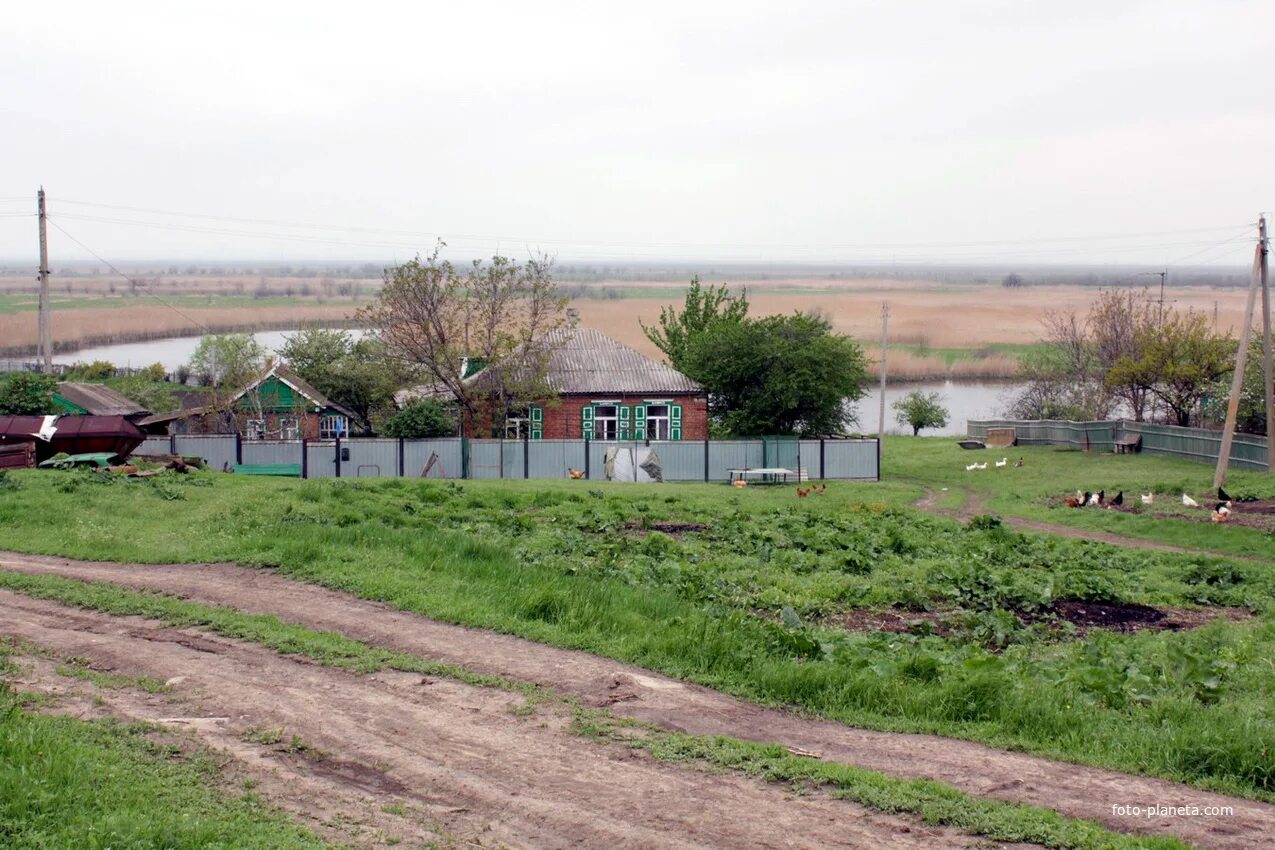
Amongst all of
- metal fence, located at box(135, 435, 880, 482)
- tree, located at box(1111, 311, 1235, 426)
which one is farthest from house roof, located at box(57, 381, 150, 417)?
tree, located at box(1111, 311, 1235, 426)

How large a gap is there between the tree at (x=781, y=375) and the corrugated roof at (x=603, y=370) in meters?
2.03

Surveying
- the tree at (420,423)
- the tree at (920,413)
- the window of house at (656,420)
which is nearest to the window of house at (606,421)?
the window of house at (656,420)

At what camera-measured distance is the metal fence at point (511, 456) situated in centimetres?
3625

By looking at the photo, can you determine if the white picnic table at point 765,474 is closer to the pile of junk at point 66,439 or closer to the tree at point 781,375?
the tree at point 781,375

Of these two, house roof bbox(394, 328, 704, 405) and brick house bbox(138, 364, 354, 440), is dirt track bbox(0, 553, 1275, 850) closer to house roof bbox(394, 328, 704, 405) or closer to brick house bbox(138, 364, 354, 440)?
house roof bbox(394, 328, 704, 405)

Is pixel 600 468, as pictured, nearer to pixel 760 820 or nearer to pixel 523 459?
pixel 523 459

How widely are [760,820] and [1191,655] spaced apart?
6380 millimetres

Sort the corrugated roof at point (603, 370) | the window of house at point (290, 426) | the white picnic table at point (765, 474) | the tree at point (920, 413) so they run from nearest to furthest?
the white picnic table at point (765, 474) < the corrugated roof at point (603, 370) < the window of house at point (290, 426) < the tree at point (920, 413)

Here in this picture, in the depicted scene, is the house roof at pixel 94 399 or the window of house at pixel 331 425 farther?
the window of house at pixel 331 425

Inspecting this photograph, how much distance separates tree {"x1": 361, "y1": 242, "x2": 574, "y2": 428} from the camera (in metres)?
42.2

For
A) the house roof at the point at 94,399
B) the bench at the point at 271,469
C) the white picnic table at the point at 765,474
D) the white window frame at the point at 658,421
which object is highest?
the house roof at the point at 94,399

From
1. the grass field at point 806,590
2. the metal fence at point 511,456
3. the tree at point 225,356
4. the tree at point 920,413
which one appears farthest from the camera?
the tree at point 920,413

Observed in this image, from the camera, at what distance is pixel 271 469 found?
34.6m

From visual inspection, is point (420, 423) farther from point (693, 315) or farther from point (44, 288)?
point (693, 315)
